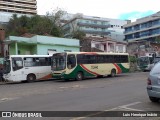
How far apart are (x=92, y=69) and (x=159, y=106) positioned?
17203 millimetres

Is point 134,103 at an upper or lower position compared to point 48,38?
lower

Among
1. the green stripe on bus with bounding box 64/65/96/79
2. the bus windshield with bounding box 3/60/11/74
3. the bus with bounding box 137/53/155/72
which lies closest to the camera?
the green stripe on bus with bounding box 64/65/96/79

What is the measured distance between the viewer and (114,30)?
11400 centimetres

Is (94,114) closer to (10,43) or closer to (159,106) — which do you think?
(159,106)

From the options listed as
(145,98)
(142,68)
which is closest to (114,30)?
(142,68)

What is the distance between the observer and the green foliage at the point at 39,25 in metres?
54.0

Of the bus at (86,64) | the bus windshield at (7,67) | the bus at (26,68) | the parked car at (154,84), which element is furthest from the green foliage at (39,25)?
the parked car at (154,84)

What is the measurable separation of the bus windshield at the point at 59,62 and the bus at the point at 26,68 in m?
2.61

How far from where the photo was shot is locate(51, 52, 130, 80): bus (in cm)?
2442

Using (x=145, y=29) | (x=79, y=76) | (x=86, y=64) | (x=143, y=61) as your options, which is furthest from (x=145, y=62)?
(x=145, y=29)

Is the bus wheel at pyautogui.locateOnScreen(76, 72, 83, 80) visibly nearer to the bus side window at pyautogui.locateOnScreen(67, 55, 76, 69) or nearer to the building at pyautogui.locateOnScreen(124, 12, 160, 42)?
the bus side window at pyautogui.locateOnScreen(67, 55, 76, 69)

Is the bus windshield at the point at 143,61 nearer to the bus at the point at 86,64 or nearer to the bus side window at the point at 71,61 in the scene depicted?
the bus at the point at 86,64

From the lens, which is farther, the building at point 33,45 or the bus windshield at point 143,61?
the bus windshield at point 143,61

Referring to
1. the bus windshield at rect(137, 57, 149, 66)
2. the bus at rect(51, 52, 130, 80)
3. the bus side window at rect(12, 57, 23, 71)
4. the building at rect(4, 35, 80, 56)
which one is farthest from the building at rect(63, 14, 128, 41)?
the bus side window at rect(12, 57, 23, 71)
